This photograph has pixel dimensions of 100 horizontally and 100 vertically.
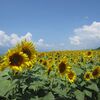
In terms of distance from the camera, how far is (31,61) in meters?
5.84

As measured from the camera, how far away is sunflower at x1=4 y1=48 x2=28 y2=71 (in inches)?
221

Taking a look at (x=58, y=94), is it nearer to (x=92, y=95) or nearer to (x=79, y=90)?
(x=79, y=90)

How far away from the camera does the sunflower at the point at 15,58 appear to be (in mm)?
5625

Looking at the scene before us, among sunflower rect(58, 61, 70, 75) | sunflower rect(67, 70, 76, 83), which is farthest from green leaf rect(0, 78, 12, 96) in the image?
sunflower rect(67, 70, 76, 83)

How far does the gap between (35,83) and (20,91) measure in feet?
0.91

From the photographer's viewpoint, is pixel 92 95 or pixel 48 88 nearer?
pixel 48 88

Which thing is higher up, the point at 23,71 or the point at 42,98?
the point at 23,71

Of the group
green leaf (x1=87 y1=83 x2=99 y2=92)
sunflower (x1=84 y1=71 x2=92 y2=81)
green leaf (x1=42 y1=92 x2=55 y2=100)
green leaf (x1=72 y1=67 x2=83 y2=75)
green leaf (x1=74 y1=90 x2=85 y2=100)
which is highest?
green leaf (x1=72 y1=67 x2=83 y2=75)

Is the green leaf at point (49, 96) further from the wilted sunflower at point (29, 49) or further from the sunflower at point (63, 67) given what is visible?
the sunflower at point (63, 67)

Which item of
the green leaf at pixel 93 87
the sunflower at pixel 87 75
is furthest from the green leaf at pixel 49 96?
the sunflower at pixel 87 75

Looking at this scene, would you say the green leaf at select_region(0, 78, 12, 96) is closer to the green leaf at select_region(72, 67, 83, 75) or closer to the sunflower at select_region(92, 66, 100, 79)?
the green leaf at select_region(72, 67, 83, 75)

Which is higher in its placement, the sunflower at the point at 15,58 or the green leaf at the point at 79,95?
the sunflower at the point at 15,58

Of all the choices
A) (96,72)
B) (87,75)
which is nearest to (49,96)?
(87,75)

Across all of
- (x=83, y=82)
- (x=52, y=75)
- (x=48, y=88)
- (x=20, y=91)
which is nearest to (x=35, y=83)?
(x=20, y=91)
